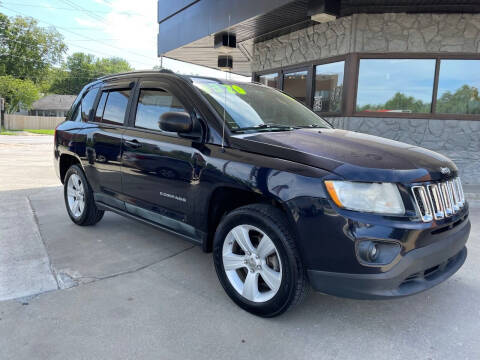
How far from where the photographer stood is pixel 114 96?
411 cm

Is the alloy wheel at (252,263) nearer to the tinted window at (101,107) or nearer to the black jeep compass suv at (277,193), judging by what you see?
the black jeep compass suv at (277,193)

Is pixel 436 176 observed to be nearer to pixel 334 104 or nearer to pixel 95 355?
pixel 95 355

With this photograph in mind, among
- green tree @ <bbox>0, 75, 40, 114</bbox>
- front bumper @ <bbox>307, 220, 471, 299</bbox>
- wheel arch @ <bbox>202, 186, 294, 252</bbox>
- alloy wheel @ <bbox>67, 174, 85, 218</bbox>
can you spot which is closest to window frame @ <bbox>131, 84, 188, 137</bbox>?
wheel arch @ <bbox>202, 186, 294, 252</bbox>

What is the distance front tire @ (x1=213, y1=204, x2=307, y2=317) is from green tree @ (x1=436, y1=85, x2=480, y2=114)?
7.00 meters

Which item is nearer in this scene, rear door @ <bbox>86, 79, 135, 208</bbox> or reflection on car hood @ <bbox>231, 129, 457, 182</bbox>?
reflection on car hood @ <bbox>231, 129, 457, 182</bbox>

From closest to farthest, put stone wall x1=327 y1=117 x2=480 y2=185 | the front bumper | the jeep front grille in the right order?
the front bumper
the jeep front grille
stone wall x1=327 y1=117 x2=480 y2=185

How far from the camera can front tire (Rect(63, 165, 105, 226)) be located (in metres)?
4.44

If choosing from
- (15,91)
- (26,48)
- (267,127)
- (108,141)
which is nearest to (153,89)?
(108,141)

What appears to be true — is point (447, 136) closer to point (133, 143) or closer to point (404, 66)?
point (404, 66)

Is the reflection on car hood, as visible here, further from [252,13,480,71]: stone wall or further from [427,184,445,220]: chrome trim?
[252,13,480,71]: stone wall

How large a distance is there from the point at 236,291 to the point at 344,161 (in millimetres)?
1285

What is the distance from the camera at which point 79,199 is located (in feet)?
15.3

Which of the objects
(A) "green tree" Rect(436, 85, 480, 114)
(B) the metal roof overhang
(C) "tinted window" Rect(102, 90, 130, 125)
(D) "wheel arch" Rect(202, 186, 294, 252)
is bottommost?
(D) "wheel arch" Rect(202, 186, 294, 252)

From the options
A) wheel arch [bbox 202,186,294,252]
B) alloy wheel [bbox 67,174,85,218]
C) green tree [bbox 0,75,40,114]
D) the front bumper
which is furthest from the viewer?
green tree [bbox 0,75,40,114]
